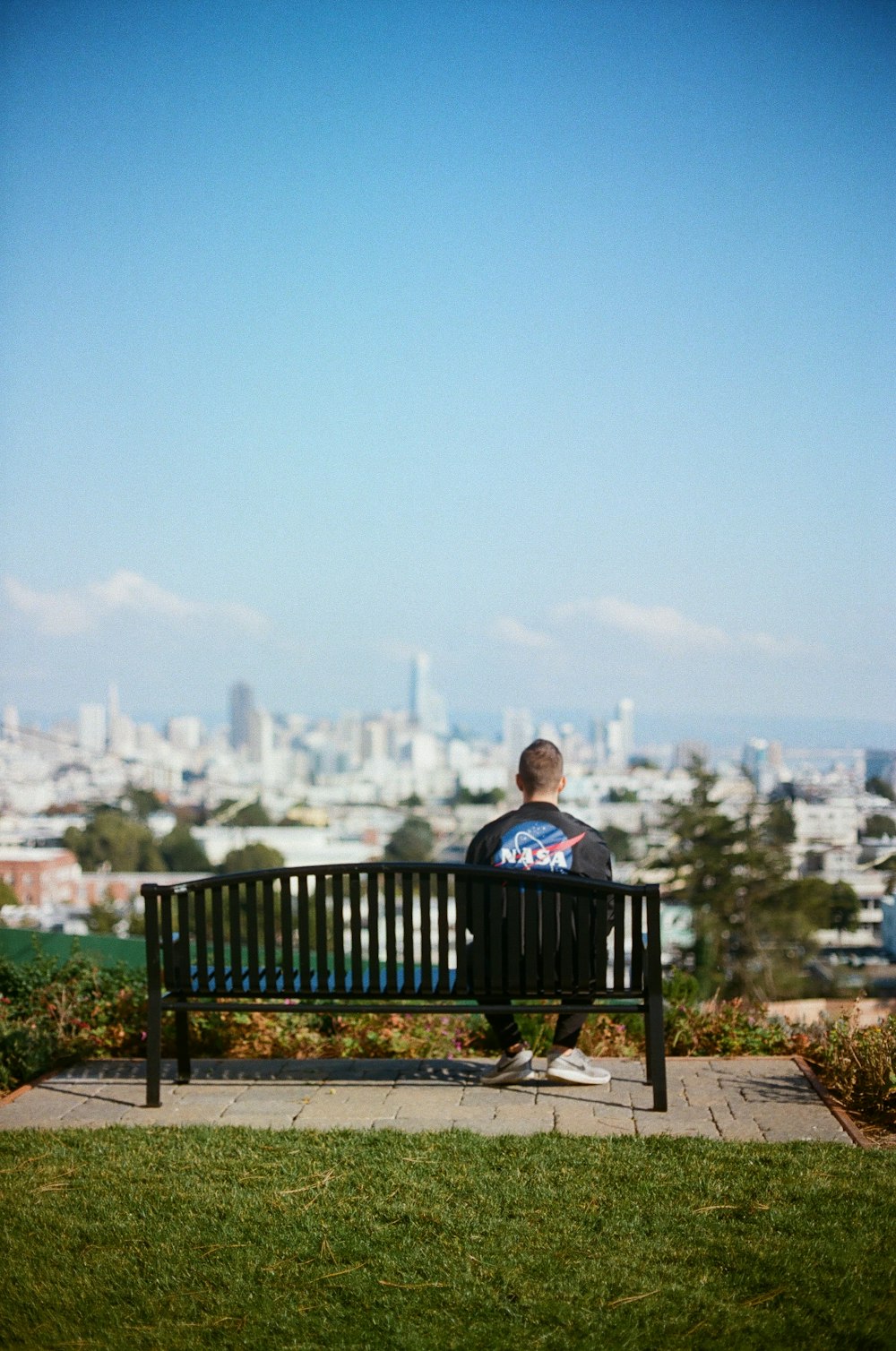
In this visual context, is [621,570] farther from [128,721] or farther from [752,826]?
[752,826]

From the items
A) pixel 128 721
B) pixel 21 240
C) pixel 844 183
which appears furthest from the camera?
pixel 128 721

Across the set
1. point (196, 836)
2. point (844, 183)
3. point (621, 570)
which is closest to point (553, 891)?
point (844, 183)

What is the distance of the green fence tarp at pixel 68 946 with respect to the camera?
22.9ft

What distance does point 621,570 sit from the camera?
116 m

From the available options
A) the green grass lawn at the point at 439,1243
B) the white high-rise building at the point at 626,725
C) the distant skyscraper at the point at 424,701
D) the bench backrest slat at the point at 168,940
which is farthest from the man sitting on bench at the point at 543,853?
the distant skyscraper at the point at 424,701

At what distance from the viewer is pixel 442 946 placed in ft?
15.6

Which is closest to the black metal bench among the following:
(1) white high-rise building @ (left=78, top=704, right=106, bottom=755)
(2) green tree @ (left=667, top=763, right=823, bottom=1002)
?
(2) green tree @ (left=667, top=763, right=823, bottom=1002)

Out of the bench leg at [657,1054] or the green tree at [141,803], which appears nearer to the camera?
the bench leg at [657,1054]

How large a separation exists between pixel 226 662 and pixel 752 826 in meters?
95.7

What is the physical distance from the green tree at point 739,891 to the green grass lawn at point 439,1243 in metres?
35.3

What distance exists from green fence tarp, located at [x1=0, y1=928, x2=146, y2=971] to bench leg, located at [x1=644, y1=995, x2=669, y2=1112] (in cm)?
312

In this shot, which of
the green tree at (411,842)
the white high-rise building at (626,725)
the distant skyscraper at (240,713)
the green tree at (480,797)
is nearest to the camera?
the green tree at (411,842)

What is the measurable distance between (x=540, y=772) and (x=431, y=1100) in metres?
1.31

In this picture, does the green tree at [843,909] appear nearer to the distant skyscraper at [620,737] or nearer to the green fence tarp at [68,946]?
the green fence tarp at [68,946]
